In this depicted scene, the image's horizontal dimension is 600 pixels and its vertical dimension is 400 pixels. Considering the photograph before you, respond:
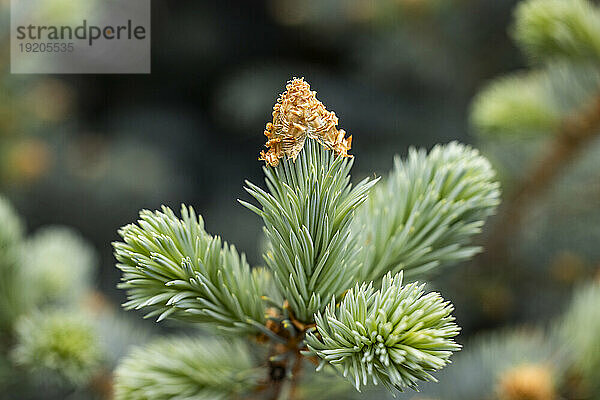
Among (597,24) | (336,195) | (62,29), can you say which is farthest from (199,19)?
(336,195)

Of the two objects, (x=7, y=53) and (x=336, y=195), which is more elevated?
(x=7, y=53)

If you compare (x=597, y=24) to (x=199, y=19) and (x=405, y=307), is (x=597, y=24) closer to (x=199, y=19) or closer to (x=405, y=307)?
(x=405, y=307)

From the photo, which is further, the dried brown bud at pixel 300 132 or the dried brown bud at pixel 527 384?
the dried brown bud at pixel 527 384

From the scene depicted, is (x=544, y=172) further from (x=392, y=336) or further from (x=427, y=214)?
(x=392, y=336)

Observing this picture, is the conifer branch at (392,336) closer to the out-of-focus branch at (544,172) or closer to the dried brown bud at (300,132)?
the dried brown bud at (300,132)

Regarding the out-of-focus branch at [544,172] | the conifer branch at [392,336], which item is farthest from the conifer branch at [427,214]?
the out-of-focus branch at [544,172]

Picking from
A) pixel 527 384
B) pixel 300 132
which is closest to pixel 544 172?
pixel 527 384

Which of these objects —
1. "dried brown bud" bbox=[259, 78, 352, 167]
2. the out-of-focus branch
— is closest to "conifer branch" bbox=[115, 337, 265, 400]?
"dried brown bud" bbox=[259, 78, 352, 167]

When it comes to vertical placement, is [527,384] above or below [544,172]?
below
